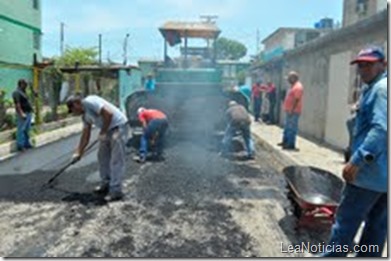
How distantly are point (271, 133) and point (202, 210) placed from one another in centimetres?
963

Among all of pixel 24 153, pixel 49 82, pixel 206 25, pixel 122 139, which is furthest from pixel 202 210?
pixel 49 82

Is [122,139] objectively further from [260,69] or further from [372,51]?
[260,69]

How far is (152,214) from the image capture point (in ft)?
20.2

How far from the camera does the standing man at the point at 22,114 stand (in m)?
11.0

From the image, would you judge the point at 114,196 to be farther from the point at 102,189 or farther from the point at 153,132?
the point at 153,132

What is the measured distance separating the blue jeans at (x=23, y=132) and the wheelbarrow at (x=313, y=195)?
679 cm

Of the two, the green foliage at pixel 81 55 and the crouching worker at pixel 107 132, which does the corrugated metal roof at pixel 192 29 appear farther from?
the green foliage at pixel 81 55

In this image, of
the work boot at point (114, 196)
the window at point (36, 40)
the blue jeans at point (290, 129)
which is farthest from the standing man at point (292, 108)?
the window at point (36, 40)

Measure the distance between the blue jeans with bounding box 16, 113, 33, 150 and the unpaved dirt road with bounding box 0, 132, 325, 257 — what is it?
67.2 inches

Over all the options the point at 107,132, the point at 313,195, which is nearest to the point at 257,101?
the point at 107,132

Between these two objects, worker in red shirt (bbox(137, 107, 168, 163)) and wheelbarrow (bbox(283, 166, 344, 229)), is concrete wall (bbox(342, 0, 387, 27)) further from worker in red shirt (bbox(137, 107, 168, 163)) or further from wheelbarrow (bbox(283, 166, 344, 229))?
wheelbarrow (bbox(283, 166, 344, 229))

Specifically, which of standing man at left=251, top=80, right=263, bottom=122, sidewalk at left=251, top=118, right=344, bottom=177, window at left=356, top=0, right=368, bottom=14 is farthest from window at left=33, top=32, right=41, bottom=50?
sidewalk at left=251, top=118, right=344, bottom=177

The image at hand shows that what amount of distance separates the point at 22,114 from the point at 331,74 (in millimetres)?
7190

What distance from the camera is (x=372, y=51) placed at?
3984 millimetres
